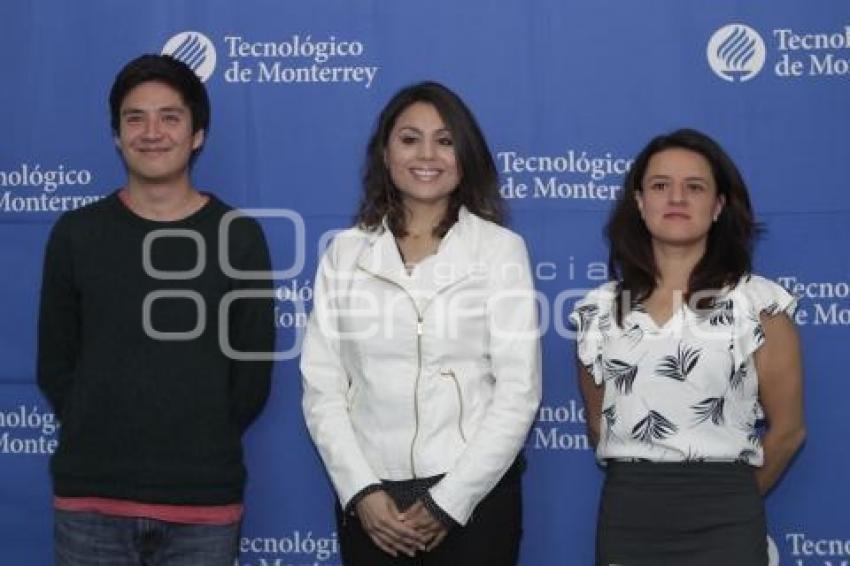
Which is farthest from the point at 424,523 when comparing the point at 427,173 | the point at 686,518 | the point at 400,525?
the point at 427,173

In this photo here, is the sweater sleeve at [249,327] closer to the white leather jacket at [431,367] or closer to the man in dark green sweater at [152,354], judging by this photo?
the man in dark green sweater at [152,354]

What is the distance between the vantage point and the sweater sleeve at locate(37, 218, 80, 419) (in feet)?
7.97

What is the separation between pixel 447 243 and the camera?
2.35 meters

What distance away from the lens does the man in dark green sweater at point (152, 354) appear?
2350 millimetres

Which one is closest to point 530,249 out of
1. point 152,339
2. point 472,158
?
point 472,158

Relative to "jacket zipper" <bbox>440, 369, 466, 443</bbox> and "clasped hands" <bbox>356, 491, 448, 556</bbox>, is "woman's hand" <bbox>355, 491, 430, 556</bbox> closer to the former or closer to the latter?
"clasped hands" <bbox>356, 491, 448, 556</bbox>

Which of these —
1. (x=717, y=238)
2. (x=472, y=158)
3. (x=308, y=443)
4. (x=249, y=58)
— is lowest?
(x=308, y=443)

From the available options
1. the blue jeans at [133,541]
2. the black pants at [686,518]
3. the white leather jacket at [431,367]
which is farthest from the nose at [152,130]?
the black pants at [686,518]

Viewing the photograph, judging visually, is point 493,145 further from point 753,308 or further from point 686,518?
point 686,518

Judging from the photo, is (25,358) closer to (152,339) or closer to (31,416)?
(31,416)

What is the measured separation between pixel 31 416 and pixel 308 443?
2.66 feet

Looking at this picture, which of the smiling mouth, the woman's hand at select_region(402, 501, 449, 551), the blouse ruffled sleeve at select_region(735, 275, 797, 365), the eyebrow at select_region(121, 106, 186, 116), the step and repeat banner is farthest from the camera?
the step and repeat banner

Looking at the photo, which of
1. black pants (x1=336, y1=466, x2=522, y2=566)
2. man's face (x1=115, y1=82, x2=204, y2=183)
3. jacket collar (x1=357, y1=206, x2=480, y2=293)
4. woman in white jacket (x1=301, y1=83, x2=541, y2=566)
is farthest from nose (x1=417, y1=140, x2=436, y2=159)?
black pants (x1=336, y1=466, x2=522, y2=566)

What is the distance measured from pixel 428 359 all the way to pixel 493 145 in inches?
32.5
